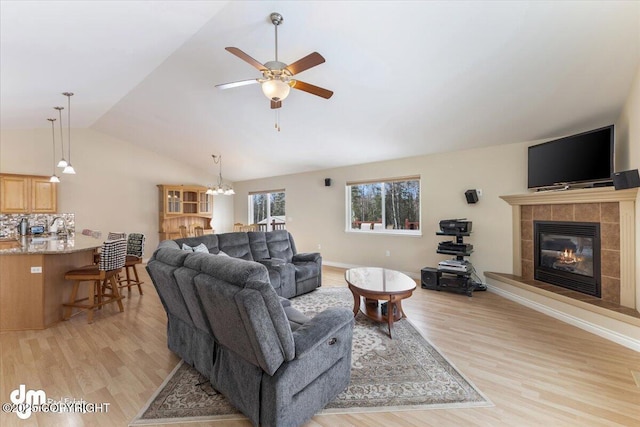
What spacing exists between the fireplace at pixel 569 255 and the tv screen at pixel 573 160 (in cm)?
57

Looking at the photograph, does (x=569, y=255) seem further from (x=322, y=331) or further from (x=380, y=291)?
(x=322, y=331)

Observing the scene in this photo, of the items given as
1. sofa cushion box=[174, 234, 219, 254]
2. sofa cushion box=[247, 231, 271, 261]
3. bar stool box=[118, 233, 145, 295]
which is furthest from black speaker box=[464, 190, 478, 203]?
bar stool box=[118, 233, 145, 295]

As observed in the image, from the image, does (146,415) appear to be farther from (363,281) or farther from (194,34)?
(194,34)

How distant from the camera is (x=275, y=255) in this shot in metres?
4.60

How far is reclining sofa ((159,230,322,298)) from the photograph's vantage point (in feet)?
12.4

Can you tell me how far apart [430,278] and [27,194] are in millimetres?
7436

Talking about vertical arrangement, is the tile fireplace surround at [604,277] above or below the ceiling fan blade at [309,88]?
below

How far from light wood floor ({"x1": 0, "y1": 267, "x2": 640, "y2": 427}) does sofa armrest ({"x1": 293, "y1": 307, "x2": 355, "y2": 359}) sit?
503 mm

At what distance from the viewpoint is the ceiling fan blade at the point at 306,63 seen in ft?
6.63

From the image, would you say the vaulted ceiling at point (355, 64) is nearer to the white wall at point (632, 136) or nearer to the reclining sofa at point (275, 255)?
the white wall at point (632, 136)

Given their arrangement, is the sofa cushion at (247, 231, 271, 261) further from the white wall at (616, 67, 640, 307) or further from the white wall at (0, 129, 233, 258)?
the white wall at (616, 67, 640, 307)

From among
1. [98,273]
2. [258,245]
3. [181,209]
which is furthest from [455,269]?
[181,209]

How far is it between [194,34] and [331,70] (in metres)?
1.45

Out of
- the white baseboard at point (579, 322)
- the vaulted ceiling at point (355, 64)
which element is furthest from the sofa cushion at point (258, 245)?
the white baseboard at point (579, 322)
